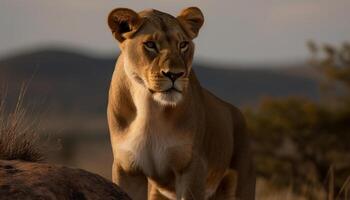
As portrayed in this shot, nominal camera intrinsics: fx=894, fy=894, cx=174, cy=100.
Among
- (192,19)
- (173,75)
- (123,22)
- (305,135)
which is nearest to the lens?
(173,75)

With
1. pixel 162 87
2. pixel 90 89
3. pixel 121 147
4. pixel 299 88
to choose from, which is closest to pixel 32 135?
pixel 121 147

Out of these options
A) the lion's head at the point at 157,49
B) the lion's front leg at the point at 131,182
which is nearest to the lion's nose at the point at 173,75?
the lion's head at the point at 157,49

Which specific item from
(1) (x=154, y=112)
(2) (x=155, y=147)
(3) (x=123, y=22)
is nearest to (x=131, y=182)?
(2) (x=155, y=147)

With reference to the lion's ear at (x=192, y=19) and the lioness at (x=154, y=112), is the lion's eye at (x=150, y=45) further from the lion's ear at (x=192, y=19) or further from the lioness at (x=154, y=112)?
the lion's ear at (x=192, y=19)

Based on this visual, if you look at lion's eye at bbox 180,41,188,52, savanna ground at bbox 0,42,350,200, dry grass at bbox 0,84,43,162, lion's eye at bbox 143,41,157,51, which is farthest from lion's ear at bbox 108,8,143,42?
savanna ground at bbox 0,42,350,200

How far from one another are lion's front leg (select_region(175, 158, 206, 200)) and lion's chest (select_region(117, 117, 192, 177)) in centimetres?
6

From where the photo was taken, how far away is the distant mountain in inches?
4031

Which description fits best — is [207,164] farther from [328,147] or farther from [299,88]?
[299,88]

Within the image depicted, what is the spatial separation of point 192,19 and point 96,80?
343ft

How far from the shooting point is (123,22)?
6316mm

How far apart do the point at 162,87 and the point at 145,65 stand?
0.24 metres

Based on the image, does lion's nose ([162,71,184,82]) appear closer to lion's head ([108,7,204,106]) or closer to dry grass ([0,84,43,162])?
lion's head ([108,7,204,106])

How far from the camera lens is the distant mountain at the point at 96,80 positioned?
102 meters

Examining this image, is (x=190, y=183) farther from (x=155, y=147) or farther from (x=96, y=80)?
(x=96, y=80)
